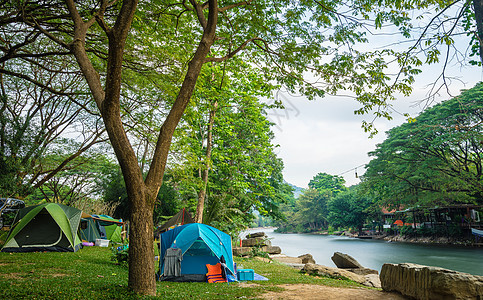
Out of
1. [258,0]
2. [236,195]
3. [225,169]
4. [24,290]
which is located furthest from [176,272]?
[236,195]

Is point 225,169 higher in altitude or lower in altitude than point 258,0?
lower

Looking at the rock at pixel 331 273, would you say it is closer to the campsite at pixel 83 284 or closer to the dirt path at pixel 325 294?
the campsite at pixel 83 284

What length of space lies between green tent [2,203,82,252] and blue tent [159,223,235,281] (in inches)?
208

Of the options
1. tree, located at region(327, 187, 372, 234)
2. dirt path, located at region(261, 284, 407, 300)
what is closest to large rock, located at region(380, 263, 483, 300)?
dirt path, located at region(261, 284, 407, 300)

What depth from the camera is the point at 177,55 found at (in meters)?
8.57

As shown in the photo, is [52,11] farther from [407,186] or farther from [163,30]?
[407,186]

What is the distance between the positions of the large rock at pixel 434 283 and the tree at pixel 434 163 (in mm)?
18485

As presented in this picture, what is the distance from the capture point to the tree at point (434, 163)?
75.0 feet

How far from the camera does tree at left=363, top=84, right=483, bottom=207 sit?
22.9 metres

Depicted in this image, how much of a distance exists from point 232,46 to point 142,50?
288 cm

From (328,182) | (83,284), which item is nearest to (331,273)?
(83,284)

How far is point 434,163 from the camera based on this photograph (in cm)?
2516

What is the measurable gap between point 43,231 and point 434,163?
26474 mm

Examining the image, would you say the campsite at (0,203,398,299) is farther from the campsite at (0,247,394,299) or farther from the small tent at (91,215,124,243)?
the small tent at (91,215,124,243)
